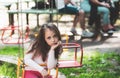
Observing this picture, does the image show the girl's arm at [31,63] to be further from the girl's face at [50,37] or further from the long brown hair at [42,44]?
the girl's face at [50,37]

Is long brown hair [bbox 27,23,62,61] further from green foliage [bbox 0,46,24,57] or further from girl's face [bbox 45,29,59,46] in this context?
green foliage [bbox 0,46,24,57]

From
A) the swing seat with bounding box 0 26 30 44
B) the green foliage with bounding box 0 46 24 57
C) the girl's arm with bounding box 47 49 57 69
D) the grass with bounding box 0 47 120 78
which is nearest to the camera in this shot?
the girl's arm with bounding box 47 49 57 69

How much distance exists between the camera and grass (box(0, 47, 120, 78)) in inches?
233

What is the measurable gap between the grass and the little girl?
1.76 metres

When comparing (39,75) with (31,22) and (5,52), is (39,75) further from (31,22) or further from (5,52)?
(31,22)

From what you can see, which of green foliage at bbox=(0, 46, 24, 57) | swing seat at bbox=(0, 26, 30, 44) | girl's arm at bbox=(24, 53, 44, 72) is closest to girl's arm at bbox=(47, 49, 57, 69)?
girl's arm at bbox=(24, 53, 44, 72)

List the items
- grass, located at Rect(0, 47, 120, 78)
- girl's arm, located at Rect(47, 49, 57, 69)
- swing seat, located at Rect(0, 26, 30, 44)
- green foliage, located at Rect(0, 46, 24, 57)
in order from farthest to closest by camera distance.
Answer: swing seat, located at Rect(0, 26, 30, 44)
green foliage, located at Rect(0, 46, 24, 57)
grass, located at Rect(0, 47, 120, 78)
girl's arm, located at Rect(47, 49, 57, 69)

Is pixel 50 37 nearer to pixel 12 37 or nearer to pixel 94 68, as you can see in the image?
pixel 94 68

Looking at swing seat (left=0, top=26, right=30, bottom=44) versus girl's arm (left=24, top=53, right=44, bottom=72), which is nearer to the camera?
girl's arm (left=24, top=53, right=44, bottom=72)

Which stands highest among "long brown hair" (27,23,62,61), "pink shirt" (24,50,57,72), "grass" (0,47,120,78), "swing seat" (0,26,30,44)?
"long brown hair" (27,23,62,61)

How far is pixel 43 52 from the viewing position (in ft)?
13.3

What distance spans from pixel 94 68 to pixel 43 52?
234 centimetres

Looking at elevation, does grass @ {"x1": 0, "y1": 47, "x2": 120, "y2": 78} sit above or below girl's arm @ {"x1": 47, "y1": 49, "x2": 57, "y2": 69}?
below

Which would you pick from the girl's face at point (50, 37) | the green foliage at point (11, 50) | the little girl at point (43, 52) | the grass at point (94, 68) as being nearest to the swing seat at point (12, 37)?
the green foliage at point (11, 50)
